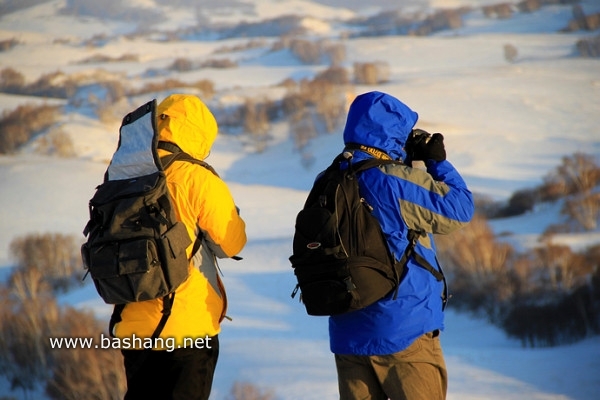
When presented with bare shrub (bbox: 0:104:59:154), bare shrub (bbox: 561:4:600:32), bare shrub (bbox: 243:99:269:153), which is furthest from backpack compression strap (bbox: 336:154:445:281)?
bare shrub (bbox: 561:4:600:32)

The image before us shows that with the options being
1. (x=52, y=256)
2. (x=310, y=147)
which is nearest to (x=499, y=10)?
(x=310, y=147)

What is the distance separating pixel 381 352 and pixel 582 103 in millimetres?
37496

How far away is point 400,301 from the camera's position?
2240mm

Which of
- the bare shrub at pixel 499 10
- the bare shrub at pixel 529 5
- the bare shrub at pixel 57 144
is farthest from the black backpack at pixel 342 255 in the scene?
the bare shrub at pixel 529 5

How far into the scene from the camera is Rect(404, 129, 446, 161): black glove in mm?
2406

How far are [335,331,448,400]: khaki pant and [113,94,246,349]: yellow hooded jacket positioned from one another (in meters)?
0.54

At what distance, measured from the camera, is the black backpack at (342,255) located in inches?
86.5

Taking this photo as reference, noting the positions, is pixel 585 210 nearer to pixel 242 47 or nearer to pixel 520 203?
pixel 520 203

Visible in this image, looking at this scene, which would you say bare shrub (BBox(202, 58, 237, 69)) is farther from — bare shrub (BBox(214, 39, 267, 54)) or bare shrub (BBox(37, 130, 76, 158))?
bare shrub (BBox(37, 130, 76, 158))

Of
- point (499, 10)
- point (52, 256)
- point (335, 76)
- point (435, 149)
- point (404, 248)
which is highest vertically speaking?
point (435, 149)

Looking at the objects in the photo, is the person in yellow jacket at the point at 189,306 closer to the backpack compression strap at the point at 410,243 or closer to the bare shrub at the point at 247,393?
the backpack compression strap at the point at 410,243

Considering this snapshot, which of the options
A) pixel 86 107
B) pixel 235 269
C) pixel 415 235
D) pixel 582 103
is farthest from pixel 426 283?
pixel 86 107

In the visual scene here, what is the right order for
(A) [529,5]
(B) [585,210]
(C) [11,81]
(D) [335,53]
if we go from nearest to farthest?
(B) [585,210] < (C) [11,81] < (D) [335,53] < (A) [529,5]

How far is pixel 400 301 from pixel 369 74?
162 feet
